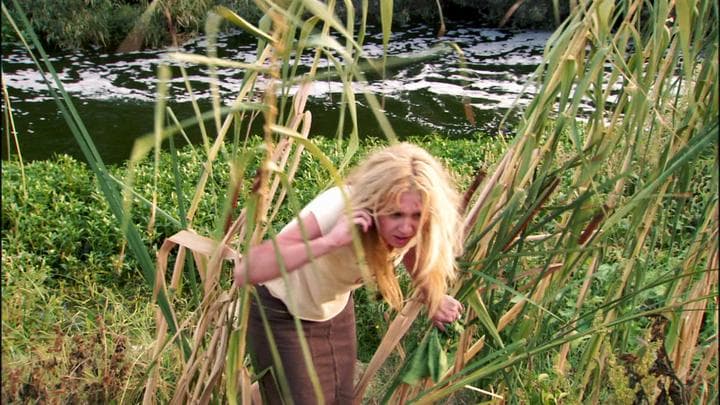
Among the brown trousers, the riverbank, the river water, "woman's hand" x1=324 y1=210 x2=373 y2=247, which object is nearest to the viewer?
"woman's hand" x1=324 y1=210 x2=373 y2=247

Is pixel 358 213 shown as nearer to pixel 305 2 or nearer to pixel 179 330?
pixel 179 330

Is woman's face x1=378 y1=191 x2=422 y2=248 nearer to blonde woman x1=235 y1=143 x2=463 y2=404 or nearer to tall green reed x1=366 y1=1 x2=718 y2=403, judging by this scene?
blonde woman x1=235 y1=143 x2=463 y2=404

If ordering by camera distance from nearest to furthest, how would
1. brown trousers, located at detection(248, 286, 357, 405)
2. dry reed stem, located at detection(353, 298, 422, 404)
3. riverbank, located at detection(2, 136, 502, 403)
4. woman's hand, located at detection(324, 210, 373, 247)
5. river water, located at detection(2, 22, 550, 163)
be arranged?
woman's hand, located at detection(324, 210, 373, 247) < dry reed stem, located at detection(353, 298, 422, 404) < brown trousers, located at detection(248, 286, 357, 405) < riverbank, located at detection(2, 136, 502, 403) < river water, located at detection(2, 22, 550, 163)

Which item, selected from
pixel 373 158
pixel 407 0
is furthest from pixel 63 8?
pixel 373 158

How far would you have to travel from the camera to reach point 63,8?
8.77 meters

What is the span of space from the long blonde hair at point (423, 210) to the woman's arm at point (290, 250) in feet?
0.20

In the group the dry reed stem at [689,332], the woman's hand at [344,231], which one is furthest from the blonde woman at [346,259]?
the dry reed stem at [689,332]

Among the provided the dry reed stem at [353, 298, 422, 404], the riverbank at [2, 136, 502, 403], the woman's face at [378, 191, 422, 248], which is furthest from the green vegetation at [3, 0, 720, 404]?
the riverbank at [2, 136, 502, 403]

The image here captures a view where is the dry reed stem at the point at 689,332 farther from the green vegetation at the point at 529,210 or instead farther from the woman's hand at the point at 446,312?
the woman's hand at the point at 446,312

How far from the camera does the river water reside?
6.25 metres

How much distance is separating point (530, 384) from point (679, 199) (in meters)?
0.54

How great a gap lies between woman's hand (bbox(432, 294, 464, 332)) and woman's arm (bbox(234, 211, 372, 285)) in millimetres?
201

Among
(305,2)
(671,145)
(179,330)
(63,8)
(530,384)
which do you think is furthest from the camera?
(63,8)

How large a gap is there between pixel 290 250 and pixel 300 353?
434 millimetres
